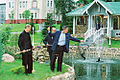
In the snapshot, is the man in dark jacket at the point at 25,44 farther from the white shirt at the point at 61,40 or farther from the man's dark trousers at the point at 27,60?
the white shirt at the point at 61,40

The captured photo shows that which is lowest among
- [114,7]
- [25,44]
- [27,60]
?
[27,60]

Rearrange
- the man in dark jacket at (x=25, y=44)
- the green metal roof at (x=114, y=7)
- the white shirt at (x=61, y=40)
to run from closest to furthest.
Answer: the man in dark jacket at (x=25, y=44)
the white shirt at (x=61, y=40)
the green metal roof at (x=114, y=7)

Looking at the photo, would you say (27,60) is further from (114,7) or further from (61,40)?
(114,7)

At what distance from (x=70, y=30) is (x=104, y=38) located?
8.10 metres

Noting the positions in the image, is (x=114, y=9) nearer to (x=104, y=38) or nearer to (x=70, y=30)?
(x=104, y=38)

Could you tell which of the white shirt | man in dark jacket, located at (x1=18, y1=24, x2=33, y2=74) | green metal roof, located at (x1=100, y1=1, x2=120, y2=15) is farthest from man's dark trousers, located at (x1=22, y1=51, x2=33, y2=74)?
green metal roof, located at (x1=100, y1=1, x2=120, y2=15)

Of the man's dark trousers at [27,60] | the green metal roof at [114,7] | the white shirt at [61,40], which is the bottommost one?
the man's dark trousers at [27,60]

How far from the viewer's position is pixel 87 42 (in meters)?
29.9

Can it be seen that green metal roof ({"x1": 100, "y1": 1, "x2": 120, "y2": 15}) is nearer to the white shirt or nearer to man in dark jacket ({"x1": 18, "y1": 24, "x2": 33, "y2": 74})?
the white shirt

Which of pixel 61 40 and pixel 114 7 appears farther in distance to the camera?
pixel 114 7

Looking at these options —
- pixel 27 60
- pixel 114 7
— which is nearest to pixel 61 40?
pixel 27 60

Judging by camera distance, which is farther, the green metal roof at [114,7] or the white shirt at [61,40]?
the green metal roof at [114,7]

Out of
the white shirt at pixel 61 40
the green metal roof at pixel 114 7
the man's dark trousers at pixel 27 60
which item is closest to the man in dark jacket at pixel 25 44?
the man's dark trousers at pixel 27 60

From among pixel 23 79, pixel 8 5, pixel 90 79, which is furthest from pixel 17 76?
pixel 8 5
